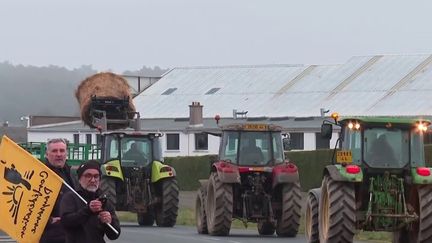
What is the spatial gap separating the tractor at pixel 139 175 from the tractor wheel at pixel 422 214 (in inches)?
415

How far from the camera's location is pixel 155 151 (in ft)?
97.2

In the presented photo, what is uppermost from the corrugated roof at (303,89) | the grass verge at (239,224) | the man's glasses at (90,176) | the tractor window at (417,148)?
the corrugated roof at (303,89)

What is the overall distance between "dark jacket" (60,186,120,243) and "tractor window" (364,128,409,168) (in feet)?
32.9

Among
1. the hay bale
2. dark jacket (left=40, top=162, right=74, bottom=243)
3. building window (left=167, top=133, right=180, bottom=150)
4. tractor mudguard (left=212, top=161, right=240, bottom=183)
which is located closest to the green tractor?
tractor mudguard (left=212, top=161, right=240, bottom=183)

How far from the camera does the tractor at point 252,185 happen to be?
24.6m

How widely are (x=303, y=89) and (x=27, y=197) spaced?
59923 mm

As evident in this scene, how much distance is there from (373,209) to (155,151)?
37.4 feet

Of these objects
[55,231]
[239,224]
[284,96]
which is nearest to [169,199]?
[239,224]

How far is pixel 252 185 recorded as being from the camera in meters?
25.2

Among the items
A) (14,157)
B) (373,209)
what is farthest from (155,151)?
(14,157)

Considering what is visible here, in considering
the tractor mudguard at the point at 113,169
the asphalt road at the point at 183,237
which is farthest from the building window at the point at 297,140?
the asphalt road at the point at 183,237

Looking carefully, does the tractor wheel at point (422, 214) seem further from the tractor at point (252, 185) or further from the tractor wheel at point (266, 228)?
the tractor wheel at point (266, 228)

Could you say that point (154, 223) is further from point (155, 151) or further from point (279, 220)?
point (279, 220)

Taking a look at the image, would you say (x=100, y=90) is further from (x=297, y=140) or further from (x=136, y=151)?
(x=297, y=140)
